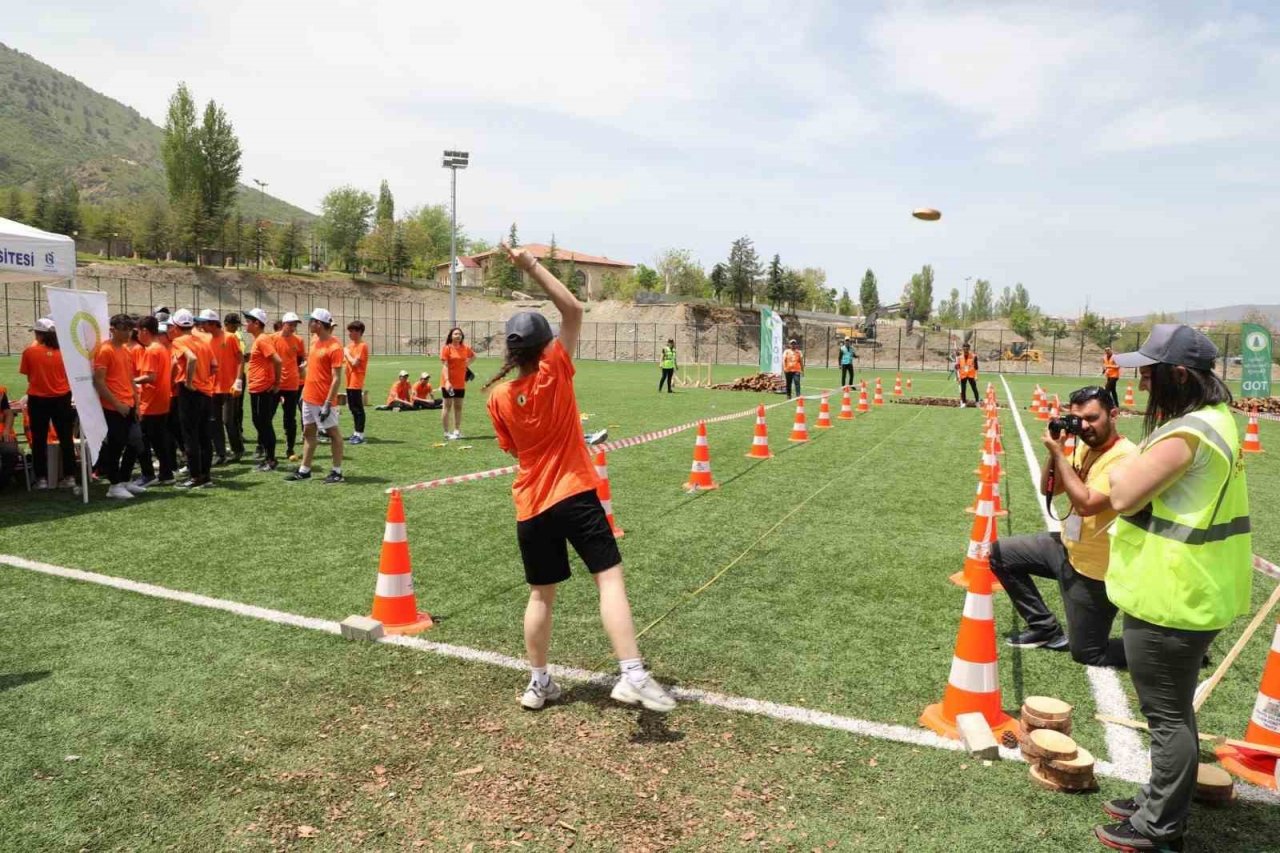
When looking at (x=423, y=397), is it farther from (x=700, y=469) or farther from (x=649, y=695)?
(x=649, y=695)

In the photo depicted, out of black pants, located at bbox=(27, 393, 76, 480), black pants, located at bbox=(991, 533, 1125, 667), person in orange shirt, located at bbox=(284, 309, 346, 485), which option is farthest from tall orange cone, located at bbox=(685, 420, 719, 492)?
black pants, located at bbox=(27, 393, 76, 480)

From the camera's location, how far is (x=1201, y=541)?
2.70 meters

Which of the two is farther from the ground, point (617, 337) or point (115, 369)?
point (617, 337)

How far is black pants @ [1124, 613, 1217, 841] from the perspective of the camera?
108 inches

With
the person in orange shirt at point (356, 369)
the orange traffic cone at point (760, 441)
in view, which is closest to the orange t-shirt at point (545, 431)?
the orange traffic cone at point (760, 441)

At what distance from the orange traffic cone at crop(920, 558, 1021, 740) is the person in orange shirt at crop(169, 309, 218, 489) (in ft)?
28.6

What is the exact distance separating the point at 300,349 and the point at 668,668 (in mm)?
8314

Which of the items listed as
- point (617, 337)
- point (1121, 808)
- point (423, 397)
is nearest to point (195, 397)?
point (423, 397)

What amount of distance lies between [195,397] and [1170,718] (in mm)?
9772

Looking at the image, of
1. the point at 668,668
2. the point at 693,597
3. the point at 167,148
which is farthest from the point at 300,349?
the point at 167,148

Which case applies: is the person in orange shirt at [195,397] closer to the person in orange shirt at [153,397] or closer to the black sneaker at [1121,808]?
the person in orange shirt at [153,397]

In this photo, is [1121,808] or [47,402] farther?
[47,402]

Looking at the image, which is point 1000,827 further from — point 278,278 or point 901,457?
point 278,278

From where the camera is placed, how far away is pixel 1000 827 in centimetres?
296
